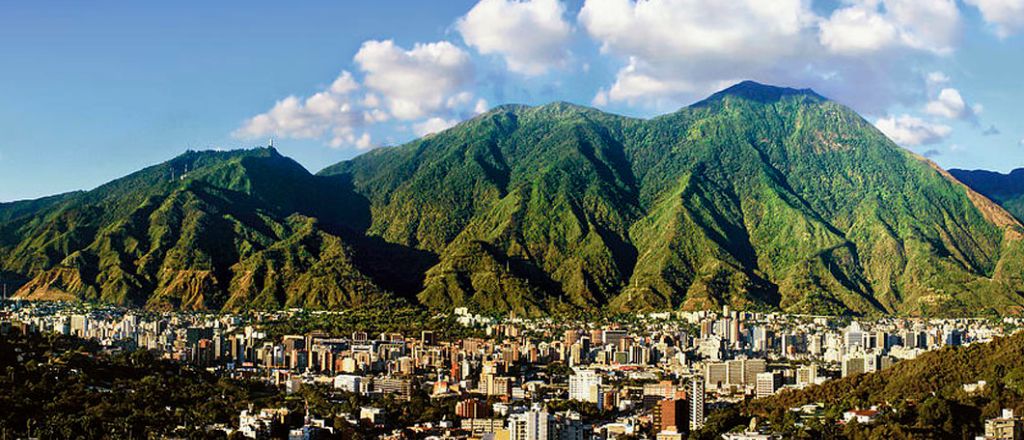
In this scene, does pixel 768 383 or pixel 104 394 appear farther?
pixel 768 383

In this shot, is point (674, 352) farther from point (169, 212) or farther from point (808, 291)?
point (169, 212)

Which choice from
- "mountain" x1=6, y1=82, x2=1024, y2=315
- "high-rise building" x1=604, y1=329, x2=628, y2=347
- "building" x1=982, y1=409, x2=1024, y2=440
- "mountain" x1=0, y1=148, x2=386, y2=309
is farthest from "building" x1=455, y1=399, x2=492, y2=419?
"mountain" x1=0, y1=148, x2=386, y2=309

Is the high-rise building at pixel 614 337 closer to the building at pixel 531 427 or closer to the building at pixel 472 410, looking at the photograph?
the building at pixel 472 410

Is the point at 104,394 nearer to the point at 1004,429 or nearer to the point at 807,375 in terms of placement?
the point at 1004,429

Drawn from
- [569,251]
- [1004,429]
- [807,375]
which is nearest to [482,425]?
[1004,429]

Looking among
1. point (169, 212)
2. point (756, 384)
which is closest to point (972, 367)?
point (756, 384)

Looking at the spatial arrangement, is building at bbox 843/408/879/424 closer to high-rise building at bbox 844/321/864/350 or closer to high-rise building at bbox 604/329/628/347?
high-rise building at bbox 844/321/864/350

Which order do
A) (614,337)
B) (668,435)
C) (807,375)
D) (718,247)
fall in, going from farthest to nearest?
(718,247) < (614,337) < (807,375) < (668,435)

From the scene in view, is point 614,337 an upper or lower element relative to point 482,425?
upper

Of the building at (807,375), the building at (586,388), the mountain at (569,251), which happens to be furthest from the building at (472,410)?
the mountain at (569,251)
